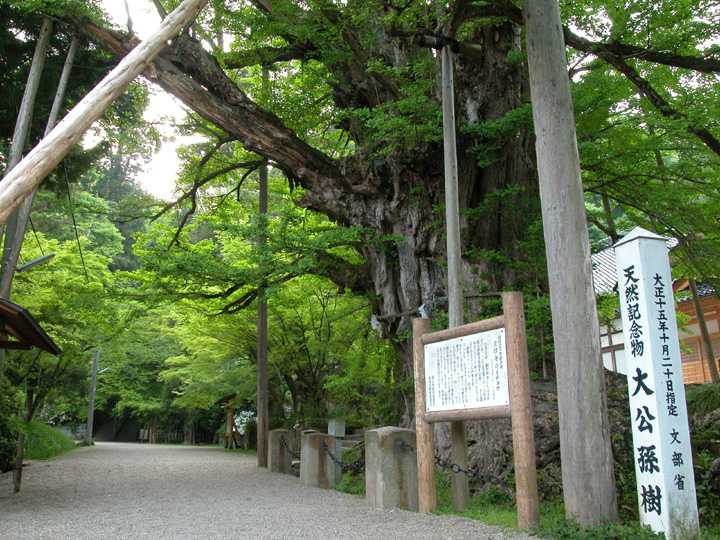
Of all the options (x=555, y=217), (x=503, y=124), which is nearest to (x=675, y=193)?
(x=503, y=124)

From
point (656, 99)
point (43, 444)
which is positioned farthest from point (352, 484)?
point (43, 444)

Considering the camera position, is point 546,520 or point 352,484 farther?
point 352,484

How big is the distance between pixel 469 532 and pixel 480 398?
4.14ft

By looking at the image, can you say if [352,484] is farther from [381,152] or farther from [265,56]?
[265,56]

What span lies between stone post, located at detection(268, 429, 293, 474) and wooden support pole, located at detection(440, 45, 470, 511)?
6.18 metres

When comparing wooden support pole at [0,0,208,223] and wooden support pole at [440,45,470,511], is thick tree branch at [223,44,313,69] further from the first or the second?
wooden support pole at [0,0,208,223]

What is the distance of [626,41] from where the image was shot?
8445 mm

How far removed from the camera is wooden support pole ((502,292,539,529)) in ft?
18.4

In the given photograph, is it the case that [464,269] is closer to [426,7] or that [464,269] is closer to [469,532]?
[426,7]

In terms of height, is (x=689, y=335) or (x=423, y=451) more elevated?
(x=689, y=335)

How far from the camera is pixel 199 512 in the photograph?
734 cm

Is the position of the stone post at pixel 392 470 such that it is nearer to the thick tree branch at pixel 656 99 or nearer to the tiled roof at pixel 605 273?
the thick tree branch at pixel 656 99

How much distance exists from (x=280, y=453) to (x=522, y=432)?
8.41 meters

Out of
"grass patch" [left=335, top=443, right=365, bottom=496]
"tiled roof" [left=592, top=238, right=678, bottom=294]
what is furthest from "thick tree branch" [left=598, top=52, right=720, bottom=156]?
"tiled roof" [left=592, top=238, right=678, bottom=294]
